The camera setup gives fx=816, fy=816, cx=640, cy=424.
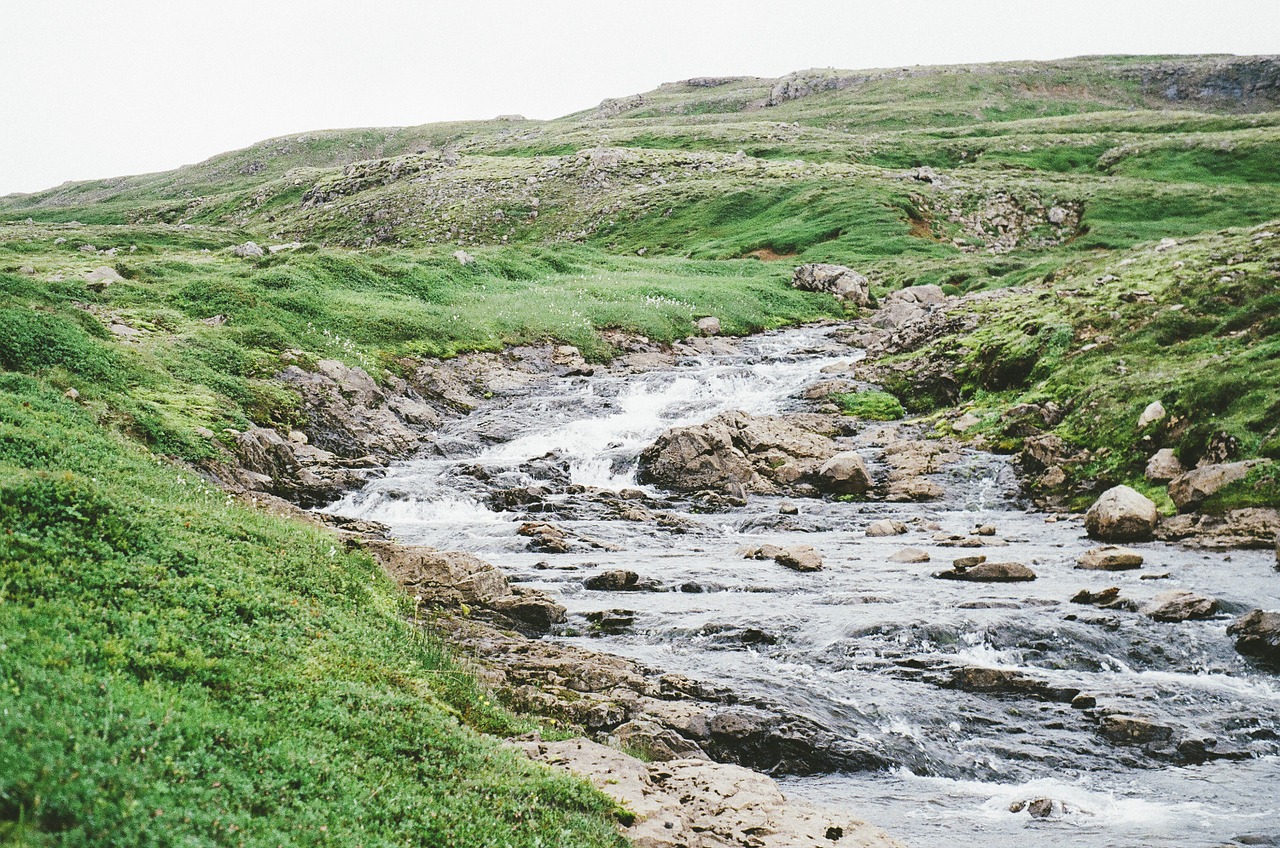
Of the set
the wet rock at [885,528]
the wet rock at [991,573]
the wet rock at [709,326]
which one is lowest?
the wet rock at [885,528]

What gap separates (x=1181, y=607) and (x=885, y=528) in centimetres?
874

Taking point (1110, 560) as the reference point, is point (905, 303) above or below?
above

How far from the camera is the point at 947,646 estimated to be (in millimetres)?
14867

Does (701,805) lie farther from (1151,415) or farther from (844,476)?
(1151,415)

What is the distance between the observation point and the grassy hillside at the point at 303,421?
6.64 meters

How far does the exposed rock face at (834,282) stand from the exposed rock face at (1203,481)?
140 ft

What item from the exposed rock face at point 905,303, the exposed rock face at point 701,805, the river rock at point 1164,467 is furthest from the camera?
the exposed rock face at point 905,303

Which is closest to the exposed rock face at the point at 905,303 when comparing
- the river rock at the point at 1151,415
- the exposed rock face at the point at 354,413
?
the river rock at the point at 1151,415

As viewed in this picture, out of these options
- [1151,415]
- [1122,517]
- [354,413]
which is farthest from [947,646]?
[354,413]

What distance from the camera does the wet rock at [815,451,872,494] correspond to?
2736 cm

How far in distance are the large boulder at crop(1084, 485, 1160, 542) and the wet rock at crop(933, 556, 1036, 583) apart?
3.82 meters

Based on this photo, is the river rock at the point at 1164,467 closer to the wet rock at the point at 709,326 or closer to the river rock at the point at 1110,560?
the river rock at the point at 1110,560

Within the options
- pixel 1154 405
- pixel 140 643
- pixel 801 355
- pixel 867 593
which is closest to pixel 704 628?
pixel 867 593

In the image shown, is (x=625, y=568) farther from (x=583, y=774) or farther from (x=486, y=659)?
(x=583, y=774)
